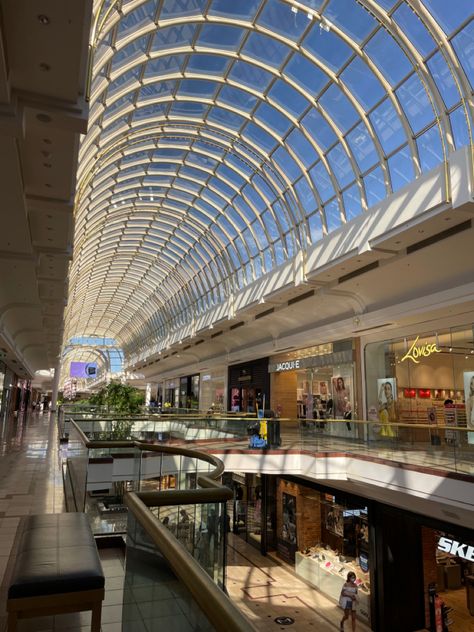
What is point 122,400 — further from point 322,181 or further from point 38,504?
point 38,504

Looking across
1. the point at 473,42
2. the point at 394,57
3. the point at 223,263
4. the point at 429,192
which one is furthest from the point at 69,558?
Result: the point at 223,263

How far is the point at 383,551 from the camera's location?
15.8 m

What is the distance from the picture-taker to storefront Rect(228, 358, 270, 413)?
106 ft

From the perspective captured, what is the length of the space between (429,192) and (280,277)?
34.3 feet

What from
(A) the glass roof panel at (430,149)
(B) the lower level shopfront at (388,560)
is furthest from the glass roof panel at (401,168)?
(B) the lower level shopfront at (388,560)

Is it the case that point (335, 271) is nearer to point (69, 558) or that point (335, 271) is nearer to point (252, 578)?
point (252, 578)

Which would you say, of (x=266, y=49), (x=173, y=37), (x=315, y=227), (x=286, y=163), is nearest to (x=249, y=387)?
(x=315, y=227)

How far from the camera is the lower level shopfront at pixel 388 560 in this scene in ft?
49.6

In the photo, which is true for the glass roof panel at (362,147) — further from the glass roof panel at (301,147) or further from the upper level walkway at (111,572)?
the upper level walkway at (111,572)

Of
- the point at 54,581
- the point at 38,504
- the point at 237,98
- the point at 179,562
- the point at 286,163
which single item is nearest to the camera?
the point at 179,562

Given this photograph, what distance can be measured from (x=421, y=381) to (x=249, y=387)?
16739 mm

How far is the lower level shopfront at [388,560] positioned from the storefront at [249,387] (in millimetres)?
11180

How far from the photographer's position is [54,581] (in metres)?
3.23

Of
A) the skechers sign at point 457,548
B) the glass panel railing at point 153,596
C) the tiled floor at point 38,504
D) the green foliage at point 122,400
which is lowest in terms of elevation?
the skechers sign at point 457,548
